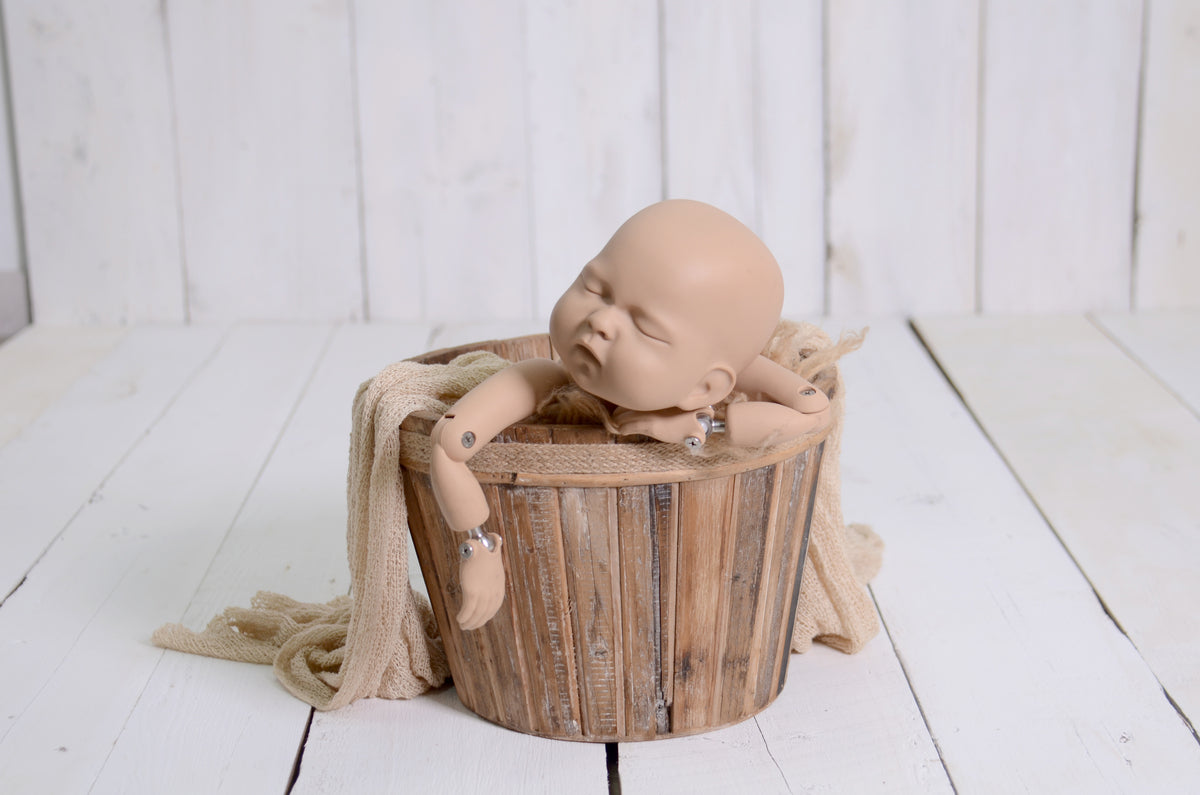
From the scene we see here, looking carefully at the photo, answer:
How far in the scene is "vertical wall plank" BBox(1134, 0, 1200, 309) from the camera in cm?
219

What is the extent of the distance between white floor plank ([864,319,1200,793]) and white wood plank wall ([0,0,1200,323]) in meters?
0.51

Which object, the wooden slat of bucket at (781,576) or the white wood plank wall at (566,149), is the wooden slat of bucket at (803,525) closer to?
the wooden slat of bucket at (781,576)

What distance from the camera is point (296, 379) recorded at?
1980 millimetres

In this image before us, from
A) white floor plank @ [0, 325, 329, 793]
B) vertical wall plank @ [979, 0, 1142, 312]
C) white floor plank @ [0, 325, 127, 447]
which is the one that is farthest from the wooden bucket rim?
vertical wall plank @ [979, 0, 1142, 312]

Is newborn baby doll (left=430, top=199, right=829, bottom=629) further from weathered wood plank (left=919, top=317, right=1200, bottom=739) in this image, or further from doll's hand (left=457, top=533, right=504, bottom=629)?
weathered wood plank (left=919, top=317, right=1200, bottom=739)

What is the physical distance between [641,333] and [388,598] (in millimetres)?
338

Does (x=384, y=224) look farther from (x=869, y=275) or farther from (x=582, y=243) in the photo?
(x=869, y=275)

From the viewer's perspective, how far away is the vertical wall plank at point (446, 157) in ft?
7.11

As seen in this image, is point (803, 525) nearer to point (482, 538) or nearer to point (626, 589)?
point (626, 589)

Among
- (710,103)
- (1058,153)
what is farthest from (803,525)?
(1058,153)

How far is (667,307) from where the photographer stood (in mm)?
917

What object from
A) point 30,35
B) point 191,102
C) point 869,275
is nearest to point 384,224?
point 191,102

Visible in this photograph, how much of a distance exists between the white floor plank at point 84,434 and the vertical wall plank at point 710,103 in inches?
33.8

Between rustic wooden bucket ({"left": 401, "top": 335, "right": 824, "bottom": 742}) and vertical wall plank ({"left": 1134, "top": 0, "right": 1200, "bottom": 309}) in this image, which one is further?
vertical wall plank ({"left": 1134, "top": 0, "right": 1200, "bottom": 309})
